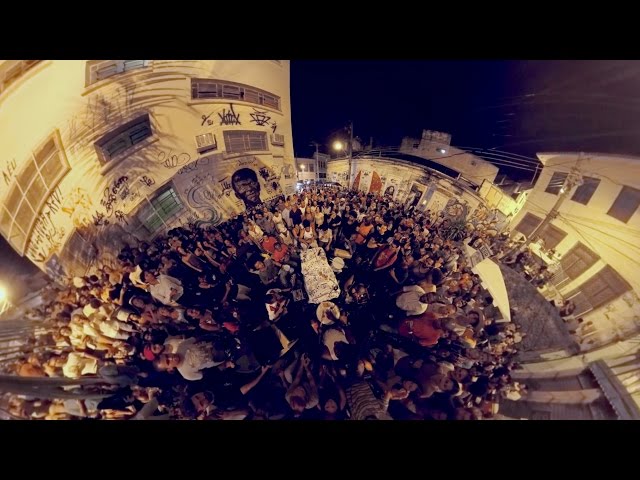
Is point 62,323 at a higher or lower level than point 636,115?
lower

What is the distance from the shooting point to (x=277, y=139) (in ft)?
8.09

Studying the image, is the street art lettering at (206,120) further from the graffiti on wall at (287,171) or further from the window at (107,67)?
the graffiti on wall at (287,171)

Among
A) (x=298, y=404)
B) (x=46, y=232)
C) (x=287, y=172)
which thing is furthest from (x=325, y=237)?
(x=46, y=232)

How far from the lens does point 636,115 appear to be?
224 cm

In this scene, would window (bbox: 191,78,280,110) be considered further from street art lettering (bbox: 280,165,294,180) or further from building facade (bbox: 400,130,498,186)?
building facade (bbox: 400,130,498,186)

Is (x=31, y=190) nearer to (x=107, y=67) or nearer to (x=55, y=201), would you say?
(x=55, y=201)

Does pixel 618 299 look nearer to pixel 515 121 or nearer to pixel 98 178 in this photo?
pixel 515 121

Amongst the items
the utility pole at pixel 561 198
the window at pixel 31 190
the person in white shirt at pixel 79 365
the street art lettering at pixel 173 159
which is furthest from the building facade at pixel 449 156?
the person in white shirt at pixel 79 365

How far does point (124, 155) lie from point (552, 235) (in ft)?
12.7

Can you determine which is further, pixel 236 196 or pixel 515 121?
pixel 236 196

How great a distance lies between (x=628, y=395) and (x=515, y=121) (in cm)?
247

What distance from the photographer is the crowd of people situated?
7.50 feet
